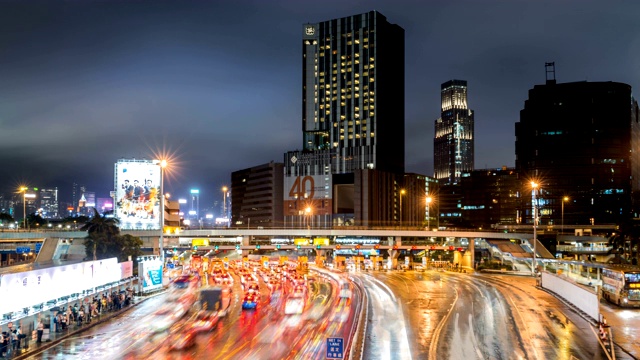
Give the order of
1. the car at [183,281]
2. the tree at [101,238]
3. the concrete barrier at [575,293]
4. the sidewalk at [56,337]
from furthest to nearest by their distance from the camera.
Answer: the tree at [101,238]
the car at [183,281]
the concrete barrier at [575,293]
the sidewalk at [56,337]

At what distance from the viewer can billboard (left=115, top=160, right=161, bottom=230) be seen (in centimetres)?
11394

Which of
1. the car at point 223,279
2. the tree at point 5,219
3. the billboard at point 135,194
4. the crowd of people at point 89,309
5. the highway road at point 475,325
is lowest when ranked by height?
the car at point 223,279

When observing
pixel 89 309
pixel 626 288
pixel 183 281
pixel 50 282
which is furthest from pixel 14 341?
pixel 626 288

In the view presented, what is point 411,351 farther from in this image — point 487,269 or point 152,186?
point 152,186

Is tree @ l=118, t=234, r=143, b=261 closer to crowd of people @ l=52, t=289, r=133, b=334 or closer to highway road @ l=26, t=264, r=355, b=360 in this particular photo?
crowd of people @ l=52, t=289, r=133, b=334

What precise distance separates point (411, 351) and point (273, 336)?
9.70 metres

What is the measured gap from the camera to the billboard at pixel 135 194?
374ft

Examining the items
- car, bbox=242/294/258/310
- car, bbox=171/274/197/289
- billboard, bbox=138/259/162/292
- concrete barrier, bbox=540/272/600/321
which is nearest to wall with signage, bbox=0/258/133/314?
billboard, bbox=138/259/162/292

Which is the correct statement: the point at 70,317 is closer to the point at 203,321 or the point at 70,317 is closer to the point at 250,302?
the point at 203,321

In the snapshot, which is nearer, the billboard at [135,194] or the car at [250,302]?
the car at [250,302]

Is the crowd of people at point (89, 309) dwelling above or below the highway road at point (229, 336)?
above

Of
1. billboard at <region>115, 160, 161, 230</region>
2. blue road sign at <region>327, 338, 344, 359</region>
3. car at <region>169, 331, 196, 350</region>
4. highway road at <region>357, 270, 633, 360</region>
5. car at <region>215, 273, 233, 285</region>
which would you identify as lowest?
car at <region>215, 273, 233, 285</region>

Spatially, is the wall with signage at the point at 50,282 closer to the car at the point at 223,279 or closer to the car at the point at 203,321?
the car at the point at 203,321

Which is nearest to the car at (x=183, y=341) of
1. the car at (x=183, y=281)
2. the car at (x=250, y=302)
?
the car at (x=250, y=302)
